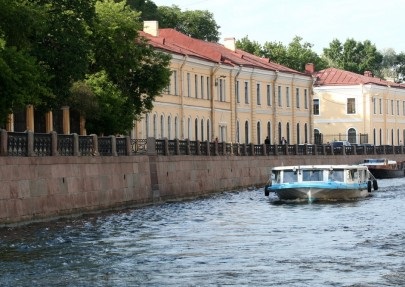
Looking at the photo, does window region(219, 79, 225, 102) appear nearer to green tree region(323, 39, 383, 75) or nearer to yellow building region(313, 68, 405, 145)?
yellow building region(313, 68, 405, 145)

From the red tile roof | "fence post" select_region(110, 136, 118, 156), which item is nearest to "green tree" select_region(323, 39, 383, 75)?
the red tile roof

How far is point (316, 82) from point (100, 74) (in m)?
51.9

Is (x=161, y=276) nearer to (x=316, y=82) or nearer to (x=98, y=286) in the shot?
(x=98, y=286)

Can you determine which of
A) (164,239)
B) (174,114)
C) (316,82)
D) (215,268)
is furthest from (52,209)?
(316,82)

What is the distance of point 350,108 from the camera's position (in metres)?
103

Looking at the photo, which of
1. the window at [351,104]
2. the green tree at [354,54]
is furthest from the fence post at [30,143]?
the green tree at [354,54]

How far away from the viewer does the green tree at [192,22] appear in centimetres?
10469

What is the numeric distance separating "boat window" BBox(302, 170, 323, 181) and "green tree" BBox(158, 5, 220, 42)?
54.0 meters

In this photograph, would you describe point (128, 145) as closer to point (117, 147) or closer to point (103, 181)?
point (117, 147)

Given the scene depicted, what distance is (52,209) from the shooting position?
3909cm

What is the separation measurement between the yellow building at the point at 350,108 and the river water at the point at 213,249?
5912 centimetres

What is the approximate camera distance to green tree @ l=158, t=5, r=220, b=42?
104688 mm

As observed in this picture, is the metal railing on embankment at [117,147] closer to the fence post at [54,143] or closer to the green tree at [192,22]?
the fence post at [54,143]

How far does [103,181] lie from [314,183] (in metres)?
8.88
